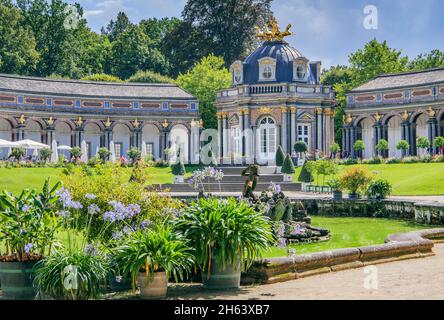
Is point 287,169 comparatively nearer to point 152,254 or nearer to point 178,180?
point 178,180

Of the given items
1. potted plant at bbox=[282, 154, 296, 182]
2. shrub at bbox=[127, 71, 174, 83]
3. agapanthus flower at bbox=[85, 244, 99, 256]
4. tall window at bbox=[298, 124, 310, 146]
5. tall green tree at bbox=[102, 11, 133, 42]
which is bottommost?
agapanthus flower at bbox=[85, 244, 99, 256]

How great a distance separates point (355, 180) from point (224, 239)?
1899cm

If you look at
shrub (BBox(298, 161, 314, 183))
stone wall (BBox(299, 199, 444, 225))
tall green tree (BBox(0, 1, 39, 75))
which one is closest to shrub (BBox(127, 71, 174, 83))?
tall green tree (BBox(0, 1, 39, 75))

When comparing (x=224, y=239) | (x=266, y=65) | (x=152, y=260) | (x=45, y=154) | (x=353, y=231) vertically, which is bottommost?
(x=353, y=231)

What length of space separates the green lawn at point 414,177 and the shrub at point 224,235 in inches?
895

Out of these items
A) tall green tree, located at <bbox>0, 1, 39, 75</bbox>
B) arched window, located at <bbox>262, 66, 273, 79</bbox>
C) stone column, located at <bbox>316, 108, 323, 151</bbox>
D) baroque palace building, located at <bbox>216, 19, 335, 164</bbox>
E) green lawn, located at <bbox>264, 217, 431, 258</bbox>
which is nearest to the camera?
green lawn, located at <bbox>264, 217, 431, 258</bbox>

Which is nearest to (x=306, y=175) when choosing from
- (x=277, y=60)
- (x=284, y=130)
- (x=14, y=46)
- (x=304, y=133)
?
(x=284, y=130)

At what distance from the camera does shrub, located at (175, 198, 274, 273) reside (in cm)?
997

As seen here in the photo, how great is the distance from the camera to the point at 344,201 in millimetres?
27734

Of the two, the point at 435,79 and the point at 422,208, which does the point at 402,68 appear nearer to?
the point at 435,79

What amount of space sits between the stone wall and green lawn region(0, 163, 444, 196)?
5021mm

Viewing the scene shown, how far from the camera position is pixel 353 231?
20.5 metres

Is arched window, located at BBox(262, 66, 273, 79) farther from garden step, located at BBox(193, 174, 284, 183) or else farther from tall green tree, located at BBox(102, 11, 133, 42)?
tall green tree, located at BBox(102, 11, 133, 42)

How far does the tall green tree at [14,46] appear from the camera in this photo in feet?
214
